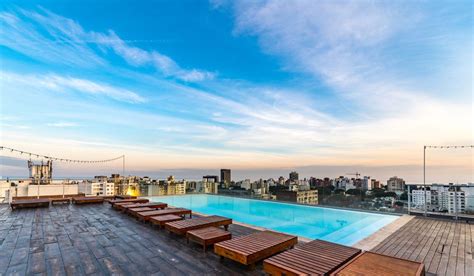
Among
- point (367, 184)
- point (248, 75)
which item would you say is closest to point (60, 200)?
point (248, 75)

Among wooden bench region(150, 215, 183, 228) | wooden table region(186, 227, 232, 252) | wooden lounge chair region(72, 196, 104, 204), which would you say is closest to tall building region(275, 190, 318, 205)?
wooden bench region(150, 215, 183, 228)

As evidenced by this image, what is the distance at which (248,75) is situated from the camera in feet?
31.4

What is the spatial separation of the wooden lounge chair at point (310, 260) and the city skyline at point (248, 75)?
640cm

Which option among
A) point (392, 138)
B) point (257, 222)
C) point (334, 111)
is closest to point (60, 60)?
point (257, 222)

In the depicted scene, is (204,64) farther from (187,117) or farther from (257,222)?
(257,222)

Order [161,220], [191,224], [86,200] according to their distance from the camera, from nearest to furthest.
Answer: [191,224] < [161,220] < [86,200]

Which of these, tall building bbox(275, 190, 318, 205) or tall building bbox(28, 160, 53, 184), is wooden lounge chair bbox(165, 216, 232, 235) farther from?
tall building bbox(28, 160, 53, 184)

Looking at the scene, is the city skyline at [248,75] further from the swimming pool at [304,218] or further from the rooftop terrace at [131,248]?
the rooftop terrace at [131,248]

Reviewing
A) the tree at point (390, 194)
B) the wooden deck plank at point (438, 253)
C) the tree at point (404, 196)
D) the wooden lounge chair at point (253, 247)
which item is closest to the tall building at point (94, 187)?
the wooden lounge chair at point (253, 247)

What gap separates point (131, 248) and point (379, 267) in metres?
3.75

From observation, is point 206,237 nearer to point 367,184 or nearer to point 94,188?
point 367,184

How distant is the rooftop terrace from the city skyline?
4274 mm

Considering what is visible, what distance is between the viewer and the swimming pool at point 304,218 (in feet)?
20.9

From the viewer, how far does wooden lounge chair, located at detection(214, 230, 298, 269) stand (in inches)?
Result: 127
